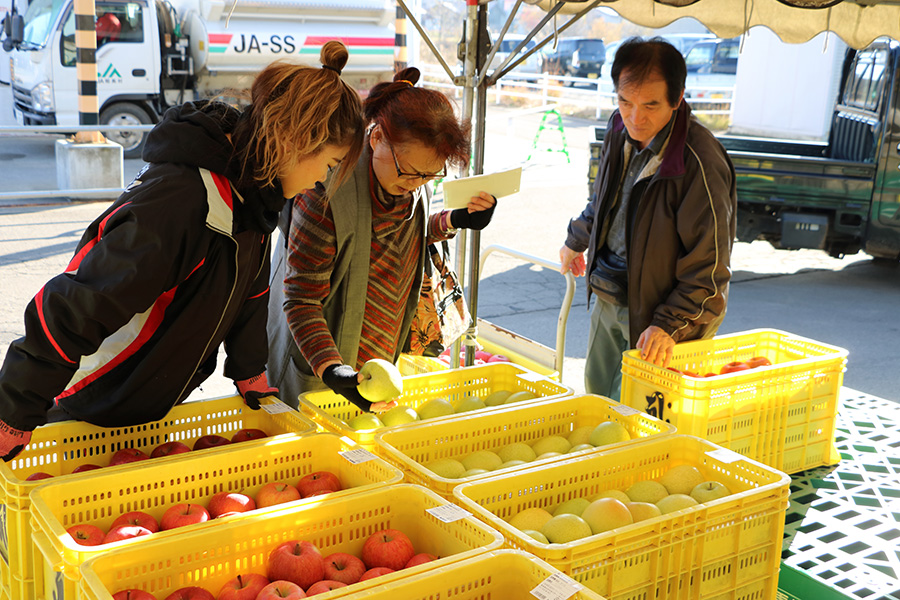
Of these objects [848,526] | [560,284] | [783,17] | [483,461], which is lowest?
[560,284]

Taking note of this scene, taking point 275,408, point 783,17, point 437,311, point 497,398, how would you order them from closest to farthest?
1. point 275,408
2. point 497,398
3. point 437,311
4. point 783,17

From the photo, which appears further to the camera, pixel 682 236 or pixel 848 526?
pixel 682 236

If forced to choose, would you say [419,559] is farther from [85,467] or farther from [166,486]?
[85,467]

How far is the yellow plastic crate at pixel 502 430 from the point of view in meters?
2.13

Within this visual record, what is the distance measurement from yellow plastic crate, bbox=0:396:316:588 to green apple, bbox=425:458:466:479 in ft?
1.10

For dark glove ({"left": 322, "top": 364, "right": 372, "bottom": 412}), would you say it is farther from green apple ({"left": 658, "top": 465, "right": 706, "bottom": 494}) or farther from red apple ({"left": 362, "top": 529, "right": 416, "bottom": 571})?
green apple ({"left": 658, "top": 465, "right": 706, "bottom": 494})

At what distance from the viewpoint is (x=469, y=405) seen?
2600 millimetres

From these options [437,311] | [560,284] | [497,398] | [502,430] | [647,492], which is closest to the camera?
[647,492]

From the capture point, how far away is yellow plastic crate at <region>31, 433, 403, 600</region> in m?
1.57

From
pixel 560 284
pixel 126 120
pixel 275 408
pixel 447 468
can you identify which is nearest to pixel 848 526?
pixel 447 468

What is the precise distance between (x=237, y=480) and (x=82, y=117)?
10951mm

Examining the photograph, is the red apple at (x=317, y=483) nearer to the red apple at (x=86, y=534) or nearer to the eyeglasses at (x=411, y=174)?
the red apple at (x=86, y=534)

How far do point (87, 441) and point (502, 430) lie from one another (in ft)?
3.66

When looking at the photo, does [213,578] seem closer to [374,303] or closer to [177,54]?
[374,303]
